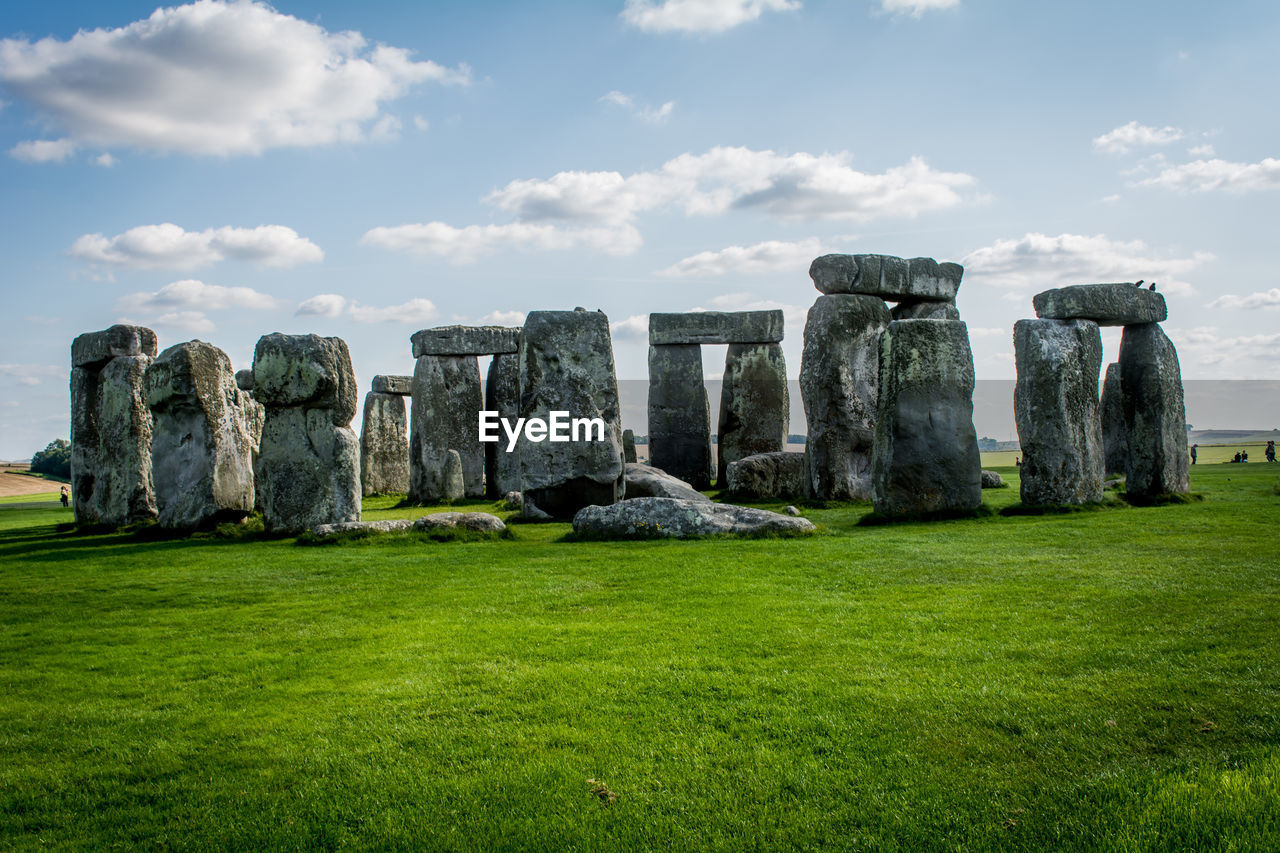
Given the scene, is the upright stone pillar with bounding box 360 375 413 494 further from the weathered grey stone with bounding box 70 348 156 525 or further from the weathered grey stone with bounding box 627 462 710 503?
the weathered grey stone with bounding box 627 462 710 503

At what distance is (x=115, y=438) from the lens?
13.1 metres

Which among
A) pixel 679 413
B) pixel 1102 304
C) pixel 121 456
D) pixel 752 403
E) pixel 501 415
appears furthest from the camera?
pixel 679 413

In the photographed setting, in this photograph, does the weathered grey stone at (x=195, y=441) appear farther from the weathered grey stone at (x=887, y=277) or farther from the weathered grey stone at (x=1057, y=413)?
the weathered grey stone at (x=1057, y=413)

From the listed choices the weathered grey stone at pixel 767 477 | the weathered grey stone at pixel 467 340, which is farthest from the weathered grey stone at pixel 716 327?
the weathered grey stone at pixel 767 477

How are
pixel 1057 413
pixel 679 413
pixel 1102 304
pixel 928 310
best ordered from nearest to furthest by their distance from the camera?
pixel 1057 413 < pixel 1102 304 < pixel 928 310 < pixel 679 413

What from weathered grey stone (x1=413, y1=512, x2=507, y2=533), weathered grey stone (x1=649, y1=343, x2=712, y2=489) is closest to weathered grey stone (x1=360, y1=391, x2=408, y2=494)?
weathered grey stone (x1=649, y1=343, x2=712, y2=489)

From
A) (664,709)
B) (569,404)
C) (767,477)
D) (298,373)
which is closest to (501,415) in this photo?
(767,477)

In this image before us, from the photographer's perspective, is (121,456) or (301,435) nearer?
(301,435)

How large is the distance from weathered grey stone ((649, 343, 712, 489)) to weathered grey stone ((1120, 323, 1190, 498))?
365 inches

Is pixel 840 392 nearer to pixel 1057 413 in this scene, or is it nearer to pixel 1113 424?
pixel 1057 413

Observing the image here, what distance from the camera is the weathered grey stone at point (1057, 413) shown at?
11547 millimetres

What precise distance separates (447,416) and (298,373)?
8885 millimetres

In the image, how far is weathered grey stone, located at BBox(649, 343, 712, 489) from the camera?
67.3 feet

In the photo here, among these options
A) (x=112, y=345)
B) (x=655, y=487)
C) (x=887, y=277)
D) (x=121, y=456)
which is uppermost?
(x=887, y=277)
